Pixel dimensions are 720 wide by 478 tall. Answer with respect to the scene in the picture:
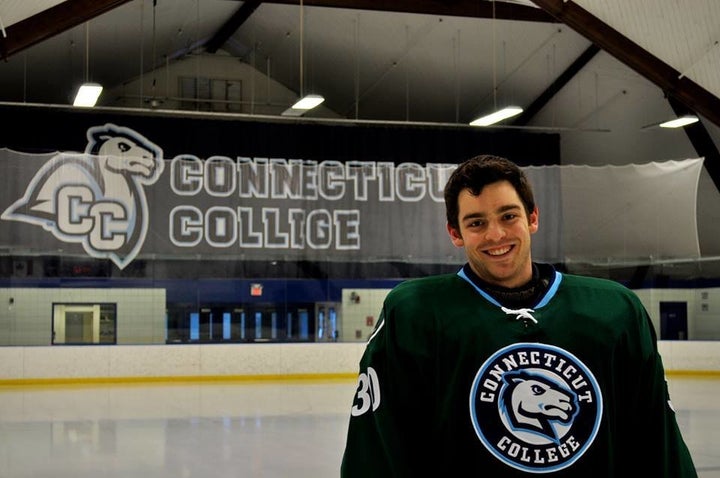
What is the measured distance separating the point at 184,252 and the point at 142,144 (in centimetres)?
298

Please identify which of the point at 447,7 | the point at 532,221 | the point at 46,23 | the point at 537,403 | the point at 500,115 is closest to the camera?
the point at 537,403

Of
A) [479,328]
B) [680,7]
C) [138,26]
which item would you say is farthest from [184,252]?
[479,328]

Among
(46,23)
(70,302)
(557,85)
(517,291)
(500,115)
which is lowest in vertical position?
(70,302)

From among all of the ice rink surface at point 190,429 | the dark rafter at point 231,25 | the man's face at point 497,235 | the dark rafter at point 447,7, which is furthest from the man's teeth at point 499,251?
the dark rafter at point 231,25

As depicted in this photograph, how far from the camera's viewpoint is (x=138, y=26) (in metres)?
19.3

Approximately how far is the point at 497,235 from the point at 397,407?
376 mm

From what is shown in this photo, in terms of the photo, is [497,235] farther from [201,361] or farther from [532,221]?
[201,361]

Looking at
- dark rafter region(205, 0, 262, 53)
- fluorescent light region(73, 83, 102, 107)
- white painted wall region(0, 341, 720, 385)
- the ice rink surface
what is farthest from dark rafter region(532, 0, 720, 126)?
fluorescent light region(73, 83, 102, 107)

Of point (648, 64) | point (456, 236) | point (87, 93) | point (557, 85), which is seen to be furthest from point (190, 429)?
point (557, 85)

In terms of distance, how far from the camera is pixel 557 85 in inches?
863

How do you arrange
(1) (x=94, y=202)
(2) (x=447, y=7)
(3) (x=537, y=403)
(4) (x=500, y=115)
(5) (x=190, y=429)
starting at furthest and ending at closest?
(2) (x=447, y=7), (4) (x=500, y=115), (1) (x=94, y=202), (5) (x=190, y=429), (3) (x=537, y=403)

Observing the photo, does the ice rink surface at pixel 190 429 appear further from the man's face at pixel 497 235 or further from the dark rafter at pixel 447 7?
the dark rafter at pixel 447 7

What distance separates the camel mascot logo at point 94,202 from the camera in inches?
594

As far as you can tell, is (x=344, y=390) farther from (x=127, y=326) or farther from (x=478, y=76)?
(x=478, y=76)
